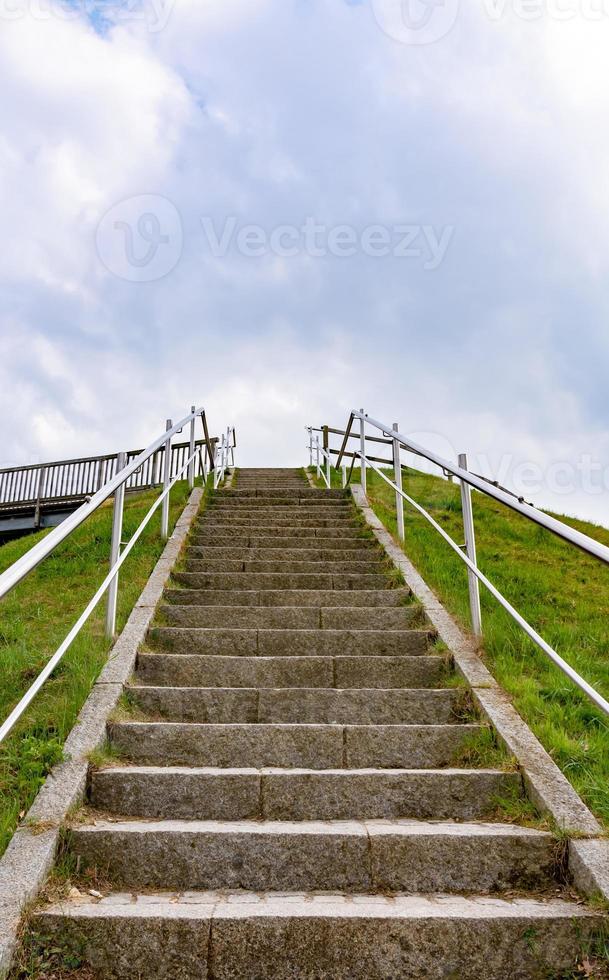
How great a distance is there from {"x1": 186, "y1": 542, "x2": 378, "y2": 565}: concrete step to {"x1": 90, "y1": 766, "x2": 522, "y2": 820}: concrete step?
3129 mm

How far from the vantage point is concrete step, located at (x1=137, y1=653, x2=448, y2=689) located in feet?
11.8

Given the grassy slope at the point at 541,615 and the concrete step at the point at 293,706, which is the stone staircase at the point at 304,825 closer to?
the concrete step at the point at 293,706

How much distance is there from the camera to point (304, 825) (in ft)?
Answer: 8.07

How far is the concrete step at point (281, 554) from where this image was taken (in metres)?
5.82

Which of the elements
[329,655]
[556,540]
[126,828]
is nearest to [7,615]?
[329,655]

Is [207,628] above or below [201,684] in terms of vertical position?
above

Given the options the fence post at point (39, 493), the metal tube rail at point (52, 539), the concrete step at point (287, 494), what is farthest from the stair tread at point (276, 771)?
the fence post at point (39, 493)

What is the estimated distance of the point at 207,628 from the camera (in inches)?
165

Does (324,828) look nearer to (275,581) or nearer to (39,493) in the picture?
(275,581)

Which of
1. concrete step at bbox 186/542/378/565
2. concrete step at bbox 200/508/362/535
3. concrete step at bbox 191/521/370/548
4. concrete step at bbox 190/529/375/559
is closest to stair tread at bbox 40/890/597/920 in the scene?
concrete step at bbox 186/542/378/565

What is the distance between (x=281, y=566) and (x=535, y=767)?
121 inches

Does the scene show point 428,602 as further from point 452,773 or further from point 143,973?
point 143,973

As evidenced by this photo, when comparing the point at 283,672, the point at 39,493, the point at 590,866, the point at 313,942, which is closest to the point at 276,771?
the point at 313,942

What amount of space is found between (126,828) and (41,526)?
12360mm
